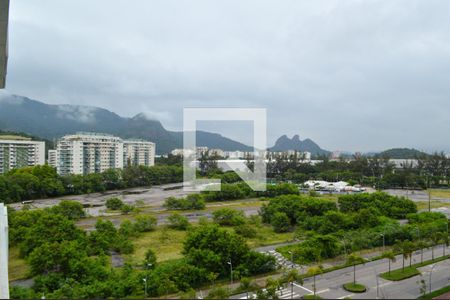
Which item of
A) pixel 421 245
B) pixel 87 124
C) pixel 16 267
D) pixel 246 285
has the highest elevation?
pixel 87 124

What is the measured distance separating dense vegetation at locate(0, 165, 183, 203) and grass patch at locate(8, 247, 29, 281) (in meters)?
Result: 11.8

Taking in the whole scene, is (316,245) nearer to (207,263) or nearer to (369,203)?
(207,263)

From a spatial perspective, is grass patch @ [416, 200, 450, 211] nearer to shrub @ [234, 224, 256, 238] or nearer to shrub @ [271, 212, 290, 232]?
shrub @ [271, 212, 290, 232]

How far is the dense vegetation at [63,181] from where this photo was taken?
2123 centimetres

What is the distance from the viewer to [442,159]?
3500cm

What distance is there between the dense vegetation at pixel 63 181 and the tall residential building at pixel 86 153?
Result: 5.63 meters

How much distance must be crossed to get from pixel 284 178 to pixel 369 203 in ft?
65.7

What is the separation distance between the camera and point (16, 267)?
9.31m

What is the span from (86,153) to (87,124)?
3102 inches

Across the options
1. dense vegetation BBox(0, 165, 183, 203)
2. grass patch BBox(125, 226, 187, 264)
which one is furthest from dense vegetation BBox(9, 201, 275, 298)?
dense vegetation BBox(0, 165, 183, 203)

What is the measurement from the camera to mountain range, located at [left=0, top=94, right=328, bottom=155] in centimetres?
8493

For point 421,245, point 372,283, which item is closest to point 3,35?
point 372,283

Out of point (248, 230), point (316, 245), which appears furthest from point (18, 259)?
point (316, 245)

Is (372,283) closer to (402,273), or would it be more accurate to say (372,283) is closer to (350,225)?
(402,273)
